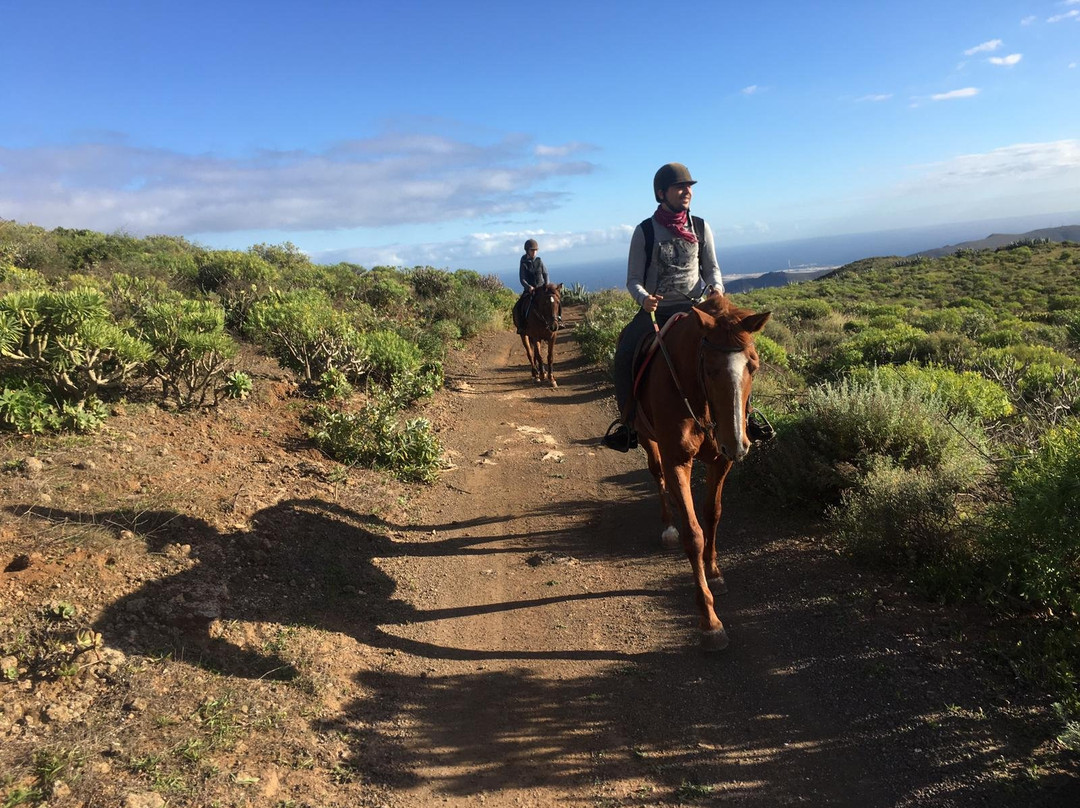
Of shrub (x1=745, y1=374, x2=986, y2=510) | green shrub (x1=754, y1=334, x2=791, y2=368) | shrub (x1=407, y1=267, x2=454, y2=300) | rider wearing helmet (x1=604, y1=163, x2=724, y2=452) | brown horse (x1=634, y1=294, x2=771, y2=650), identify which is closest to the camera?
brown horse (x1=634, y1=294, x2=771, y2=650)

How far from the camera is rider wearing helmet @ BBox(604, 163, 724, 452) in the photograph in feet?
16.1

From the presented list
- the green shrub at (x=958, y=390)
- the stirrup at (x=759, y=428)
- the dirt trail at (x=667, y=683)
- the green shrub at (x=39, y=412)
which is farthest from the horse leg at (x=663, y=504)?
the green shrub at (x=39, y=412)

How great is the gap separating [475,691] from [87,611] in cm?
258

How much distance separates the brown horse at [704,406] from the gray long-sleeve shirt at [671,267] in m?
0.87

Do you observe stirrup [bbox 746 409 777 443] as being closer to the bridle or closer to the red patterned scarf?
the bridle

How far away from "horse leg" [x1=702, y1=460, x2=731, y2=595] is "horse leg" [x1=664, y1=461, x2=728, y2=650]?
13.6 inches

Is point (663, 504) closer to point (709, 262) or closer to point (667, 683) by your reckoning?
point (667, 683)

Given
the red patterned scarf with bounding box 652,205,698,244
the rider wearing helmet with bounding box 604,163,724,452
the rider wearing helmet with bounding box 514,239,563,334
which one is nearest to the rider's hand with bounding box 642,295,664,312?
the rider wearing helmet with bounding box 604,163,724,452

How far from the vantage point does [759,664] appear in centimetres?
372

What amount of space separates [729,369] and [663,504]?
2744mm

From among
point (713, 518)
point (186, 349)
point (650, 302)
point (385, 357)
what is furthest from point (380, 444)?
point (713, 518)

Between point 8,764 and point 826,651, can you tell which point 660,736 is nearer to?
point 826,651

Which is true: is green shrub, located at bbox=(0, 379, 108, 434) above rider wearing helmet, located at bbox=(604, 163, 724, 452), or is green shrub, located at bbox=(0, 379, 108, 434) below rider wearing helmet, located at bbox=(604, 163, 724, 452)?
below

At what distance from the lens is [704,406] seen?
3.91 metres
